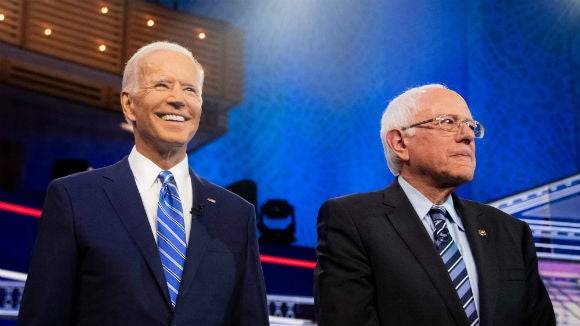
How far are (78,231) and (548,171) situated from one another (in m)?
5.94

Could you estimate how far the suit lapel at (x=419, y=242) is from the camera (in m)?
1.74

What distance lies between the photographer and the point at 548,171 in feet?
22.5

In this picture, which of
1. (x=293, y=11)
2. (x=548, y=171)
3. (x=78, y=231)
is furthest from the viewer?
(x=293, y=11)

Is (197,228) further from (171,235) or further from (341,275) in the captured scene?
(341,275)

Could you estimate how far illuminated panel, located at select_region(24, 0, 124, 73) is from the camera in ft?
23.5

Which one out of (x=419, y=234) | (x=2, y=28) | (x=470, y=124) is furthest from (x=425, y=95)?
(x=2, y=28)

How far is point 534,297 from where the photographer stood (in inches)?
75.4

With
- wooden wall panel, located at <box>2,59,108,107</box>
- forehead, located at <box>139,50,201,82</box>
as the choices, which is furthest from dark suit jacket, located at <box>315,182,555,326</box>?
wooden wall panel, located at <box>2,59,108,107</box>

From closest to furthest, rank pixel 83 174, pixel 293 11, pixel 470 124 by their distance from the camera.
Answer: pixel 83 174, pixel 470 124, pixel 293 11

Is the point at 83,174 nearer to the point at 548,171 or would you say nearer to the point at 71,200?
the point at 71,200

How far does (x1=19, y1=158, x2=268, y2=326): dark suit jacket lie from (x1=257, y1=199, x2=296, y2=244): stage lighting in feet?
15.9

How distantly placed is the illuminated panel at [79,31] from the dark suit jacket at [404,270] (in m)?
5.92

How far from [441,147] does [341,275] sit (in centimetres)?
45

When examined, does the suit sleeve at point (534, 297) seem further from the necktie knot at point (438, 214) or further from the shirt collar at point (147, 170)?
the shirt collar at point (147, 170)
